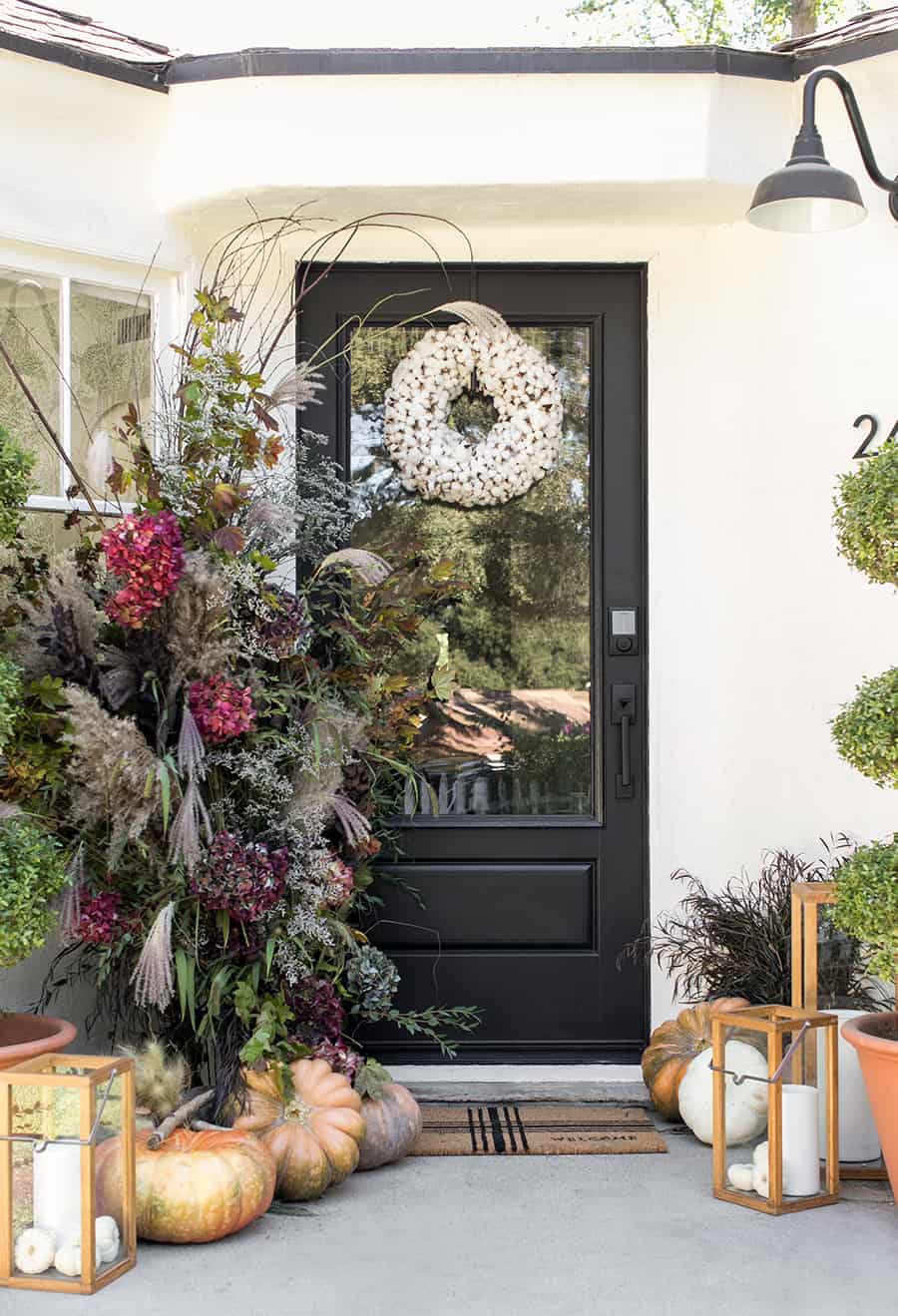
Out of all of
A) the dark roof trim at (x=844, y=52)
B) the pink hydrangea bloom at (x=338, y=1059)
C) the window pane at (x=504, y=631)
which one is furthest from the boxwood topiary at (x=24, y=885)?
the dark roof trim at (x=844, y=52)

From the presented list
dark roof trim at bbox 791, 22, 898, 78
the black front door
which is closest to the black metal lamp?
dark roof trim at bbox 791, 22, 898, 78

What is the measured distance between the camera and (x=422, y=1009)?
13.0ft

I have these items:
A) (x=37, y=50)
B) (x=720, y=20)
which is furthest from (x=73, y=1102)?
(x=720, y=20)

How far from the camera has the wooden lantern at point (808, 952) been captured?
3.16 meters

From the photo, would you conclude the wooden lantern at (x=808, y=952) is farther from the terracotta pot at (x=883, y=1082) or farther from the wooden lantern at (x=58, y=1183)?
the wooden lantern at (x=58, y=1183)

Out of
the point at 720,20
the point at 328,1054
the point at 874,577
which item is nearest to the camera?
the point at 874,577

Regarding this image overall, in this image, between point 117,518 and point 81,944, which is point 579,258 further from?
point 81,944

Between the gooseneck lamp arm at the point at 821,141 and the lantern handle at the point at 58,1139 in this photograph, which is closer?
the lantern handle at the point at 58,1139

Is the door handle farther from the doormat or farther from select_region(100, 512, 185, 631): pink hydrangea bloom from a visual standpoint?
select_region(100, 512, 185, 631): pink hydrangea bloom

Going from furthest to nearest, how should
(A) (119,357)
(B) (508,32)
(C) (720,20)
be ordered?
(B) (508,32) < (C) (720,20) < (A) (119,357)

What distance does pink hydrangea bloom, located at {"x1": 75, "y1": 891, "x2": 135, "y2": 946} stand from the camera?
3.02 metres

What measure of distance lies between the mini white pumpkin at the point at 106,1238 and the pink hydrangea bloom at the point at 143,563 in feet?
3.90

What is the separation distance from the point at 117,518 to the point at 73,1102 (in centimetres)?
159

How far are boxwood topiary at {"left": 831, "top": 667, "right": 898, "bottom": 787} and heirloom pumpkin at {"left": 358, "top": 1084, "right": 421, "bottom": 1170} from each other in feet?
4.38
